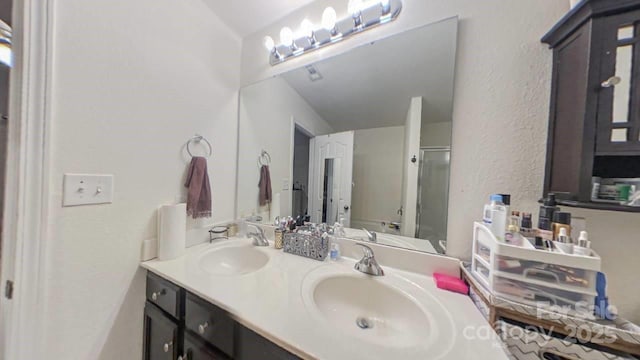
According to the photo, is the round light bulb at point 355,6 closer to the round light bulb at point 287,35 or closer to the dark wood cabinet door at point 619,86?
the round light bulb at point 287,35

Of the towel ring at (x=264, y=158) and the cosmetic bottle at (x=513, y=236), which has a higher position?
the towel ring at (x=264, y=158)

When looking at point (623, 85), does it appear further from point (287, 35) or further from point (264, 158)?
point (264, 158)

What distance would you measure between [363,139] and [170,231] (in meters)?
1.08

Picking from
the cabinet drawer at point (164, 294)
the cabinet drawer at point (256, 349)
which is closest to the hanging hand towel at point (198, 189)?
the cabinet drawer at point (164, 294)

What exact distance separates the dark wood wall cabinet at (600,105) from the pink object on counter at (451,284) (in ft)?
1.31

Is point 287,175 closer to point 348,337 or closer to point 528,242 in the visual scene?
point 348,337

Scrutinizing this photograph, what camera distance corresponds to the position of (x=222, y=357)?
2.15 feet

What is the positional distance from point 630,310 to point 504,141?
0.60 m

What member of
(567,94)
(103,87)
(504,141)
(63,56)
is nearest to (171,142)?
(103,87)

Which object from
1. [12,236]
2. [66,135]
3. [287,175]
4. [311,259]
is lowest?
[311,259]

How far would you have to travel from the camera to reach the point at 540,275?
528 mm

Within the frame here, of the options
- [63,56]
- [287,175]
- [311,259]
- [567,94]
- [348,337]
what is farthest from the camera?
[287,175]

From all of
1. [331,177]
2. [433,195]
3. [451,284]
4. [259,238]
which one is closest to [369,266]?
[451,284]

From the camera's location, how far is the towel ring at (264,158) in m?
1.43
